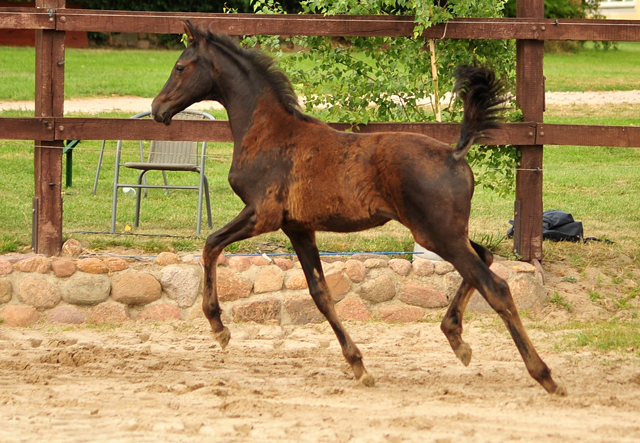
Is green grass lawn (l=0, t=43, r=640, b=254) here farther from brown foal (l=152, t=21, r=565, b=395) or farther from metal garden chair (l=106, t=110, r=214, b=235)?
brown foal (l=152, t=21, r=565, b=395)

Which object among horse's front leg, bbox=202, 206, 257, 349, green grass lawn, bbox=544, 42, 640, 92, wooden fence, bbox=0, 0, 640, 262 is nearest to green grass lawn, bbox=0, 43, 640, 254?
wooden fence, bbox=0, 0, 640, 262

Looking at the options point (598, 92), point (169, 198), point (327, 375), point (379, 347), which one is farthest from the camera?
point (598, 92)

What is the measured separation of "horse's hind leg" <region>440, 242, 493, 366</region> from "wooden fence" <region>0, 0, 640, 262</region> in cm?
198

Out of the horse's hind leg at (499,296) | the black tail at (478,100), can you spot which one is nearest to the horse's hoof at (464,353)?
the horse's hind leg at (499,296)

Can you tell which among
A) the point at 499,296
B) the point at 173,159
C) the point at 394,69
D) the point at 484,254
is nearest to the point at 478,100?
the point at 484,254

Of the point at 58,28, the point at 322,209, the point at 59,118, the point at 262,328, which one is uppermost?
the point at 58,28

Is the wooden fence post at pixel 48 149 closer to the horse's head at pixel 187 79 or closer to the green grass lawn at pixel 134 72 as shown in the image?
the horse's head at pixel 187 79

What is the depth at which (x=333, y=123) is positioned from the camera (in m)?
6.52

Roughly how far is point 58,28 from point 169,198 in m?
3.06

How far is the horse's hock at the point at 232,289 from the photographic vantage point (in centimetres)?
614

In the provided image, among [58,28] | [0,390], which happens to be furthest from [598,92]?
[0,390]

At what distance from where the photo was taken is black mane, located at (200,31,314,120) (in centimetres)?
491

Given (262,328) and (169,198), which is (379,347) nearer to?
(262,328)

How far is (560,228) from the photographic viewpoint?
732cm
